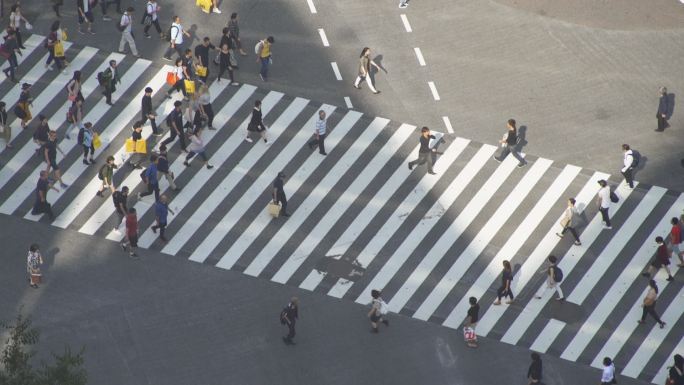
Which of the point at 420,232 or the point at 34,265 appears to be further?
the point at 420,232

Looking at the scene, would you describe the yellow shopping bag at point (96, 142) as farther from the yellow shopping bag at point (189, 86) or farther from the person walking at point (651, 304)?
the person walking at point (651, 304)

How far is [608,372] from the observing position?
45.1 meters

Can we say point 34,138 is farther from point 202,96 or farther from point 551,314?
point 551,314

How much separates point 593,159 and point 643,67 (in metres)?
5.23

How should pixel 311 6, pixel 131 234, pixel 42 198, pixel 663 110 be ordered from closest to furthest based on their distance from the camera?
pixel 131 234, pixel 42 198, pixel 663 110, pixel 311 6

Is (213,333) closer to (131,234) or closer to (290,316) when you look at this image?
(290,316)

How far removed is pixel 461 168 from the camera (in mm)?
52125

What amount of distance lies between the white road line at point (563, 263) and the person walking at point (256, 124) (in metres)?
10.0

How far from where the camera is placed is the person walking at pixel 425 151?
2009 inches

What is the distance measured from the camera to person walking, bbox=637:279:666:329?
46.9 metres

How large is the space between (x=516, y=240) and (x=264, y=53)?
1102 cm

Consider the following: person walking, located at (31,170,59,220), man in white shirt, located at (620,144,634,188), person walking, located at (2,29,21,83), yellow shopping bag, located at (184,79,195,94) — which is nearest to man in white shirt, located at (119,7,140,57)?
yellow shopping bag, located at (184,79,195,94)

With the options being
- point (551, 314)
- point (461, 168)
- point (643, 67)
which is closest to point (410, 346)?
point (551, 314)

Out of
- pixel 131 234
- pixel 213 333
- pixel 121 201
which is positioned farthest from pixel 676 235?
pixel 121 201
